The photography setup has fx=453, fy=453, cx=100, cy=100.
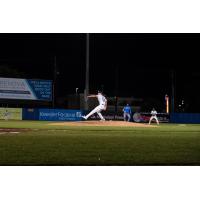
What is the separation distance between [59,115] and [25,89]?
26.6 feet

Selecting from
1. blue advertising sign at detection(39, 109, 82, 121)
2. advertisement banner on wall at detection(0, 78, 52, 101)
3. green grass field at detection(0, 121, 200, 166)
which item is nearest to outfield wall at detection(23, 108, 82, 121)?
blue advertising sign at detection(39, 109, 82, 121)

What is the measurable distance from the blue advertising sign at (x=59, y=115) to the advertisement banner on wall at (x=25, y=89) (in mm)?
5206

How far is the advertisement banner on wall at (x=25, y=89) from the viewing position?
11.1 meters

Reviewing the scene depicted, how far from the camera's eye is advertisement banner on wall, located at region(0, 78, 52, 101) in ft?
36.3

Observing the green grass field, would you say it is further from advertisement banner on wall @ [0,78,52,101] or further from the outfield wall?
the outfield wall

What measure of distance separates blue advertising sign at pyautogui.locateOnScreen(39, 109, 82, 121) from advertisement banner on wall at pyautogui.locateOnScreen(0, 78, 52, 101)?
17.1ft

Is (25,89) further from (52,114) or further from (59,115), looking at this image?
(52,114)

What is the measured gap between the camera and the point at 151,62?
42.4ft

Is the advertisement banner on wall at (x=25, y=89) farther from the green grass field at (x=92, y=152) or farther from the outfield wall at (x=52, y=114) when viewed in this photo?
the outfield wall at (x=52, y=114)

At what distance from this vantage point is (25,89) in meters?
11.6

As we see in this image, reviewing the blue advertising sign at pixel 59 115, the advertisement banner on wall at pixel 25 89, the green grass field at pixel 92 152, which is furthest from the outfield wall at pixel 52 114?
the green grass field at pixel 92 152

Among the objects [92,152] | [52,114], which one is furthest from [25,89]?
[52,114]
